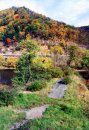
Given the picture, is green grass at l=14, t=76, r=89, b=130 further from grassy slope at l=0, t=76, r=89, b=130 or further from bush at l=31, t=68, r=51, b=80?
bush at l=31, t=68, r=51, b=80

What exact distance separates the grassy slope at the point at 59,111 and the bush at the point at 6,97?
1.16 feet

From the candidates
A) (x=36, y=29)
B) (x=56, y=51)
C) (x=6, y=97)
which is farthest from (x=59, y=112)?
(x=36, y=29)

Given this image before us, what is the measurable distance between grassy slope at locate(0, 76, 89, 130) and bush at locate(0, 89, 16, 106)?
1.16 feet

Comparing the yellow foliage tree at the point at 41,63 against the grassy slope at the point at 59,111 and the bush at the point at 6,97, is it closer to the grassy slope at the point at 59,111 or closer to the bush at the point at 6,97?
the grassy slope at the point at 59,111

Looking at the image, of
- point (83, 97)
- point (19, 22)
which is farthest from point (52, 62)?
point (19, 22)

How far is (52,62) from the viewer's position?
35125 mm

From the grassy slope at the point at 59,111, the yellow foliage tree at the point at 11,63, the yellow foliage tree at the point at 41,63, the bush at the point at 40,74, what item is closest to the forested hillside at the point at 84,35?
the yellow foliage tree at the point at 11,63

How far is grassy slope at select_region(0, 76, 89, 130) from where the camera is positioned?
16438 mm

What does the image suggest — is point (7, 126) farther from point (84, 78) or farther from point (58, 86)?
point (84, 78)

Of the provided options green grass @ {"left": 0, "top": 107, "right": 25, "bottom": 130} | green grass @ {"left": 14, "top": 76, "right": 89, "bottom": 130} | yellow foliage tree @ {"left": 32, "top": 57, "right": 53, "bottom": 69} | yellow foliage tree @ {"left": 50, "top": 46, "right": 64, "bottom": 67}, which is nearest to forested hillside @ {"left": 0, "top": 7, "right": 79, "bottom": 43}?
yellow foliage tree @ {"left": 50, "top": 46, "right": 64, "bottom": 67}

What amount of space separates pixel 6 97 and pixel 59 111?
11.6 ft

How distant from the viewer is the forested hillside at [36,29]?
4844cm

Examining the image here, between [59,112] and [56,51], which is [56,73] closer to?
[59,112]

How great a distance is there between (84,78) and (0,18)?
28.3 metres
